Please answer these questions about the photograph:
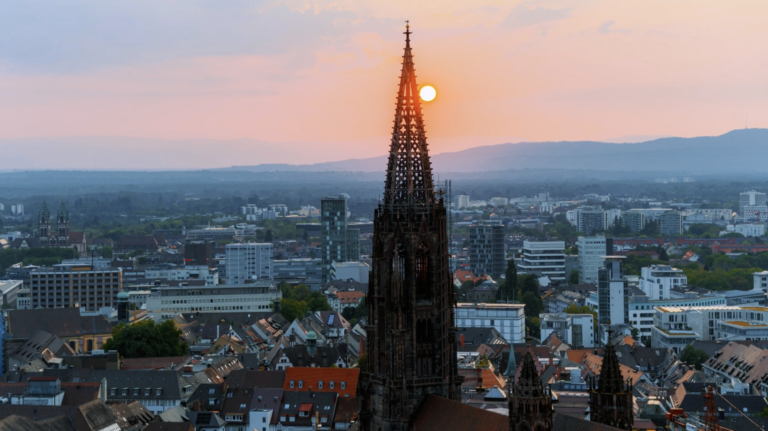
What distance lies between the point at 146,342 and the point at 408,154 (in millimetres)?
78197

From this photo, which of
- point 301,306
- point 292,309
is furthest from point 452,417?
point 301,306

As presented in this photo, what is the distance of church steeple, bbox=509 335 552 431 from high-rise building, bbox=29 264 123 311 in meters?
154

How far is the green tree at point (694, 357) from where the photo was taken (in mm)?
127688

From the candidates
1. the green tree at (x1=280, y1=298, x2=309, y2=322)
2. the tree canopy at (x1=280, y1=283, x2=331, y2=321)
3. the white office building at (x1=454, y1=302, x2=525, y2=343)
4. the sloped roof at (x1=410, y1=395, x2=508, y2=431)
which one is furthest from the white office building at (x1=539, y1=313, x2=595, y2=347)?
the sloped roof at (x1=410, y1=395, x2=508, y2=431)

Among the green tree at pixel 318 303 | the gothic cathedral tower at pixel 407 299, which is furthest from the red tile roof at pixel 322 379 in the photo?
the green tree at pixel 318 303

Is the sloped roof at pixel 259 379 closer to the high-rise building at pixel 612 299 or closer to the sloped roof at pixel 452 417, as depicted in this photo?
the sloped roof at pixel 452 417

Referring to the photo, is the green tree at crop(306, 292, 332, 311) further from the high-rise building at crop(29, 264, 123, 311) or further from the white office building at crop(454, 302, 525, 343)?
the white office building at crop(454, 302, 525, 343)

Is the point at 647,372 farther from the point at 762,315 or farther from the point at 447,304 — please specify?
the point at 447,304

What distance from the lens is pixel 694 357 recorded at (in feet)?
422

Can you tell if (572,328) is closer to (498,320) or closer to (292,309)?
(498,320)

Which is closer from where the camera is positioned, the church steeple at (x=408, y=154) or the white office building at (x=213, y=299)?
the church steeple at (x=408, y=154)

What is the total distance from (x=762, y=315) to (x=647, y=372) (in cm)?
3537

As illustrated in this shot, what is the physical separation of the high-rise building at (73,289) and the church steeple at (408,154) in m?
144

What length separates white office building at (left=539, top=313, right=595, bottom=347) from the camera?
153 m
